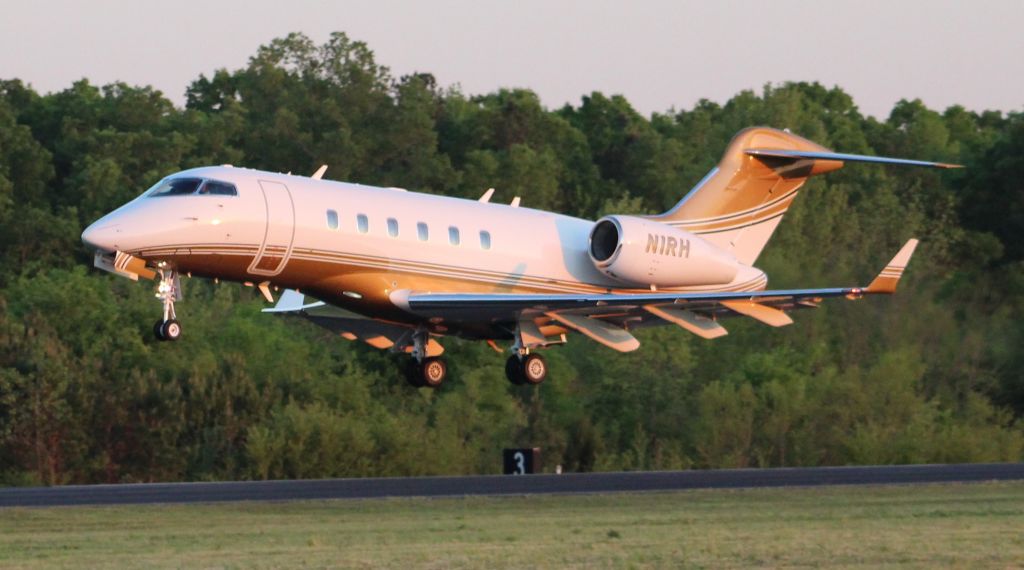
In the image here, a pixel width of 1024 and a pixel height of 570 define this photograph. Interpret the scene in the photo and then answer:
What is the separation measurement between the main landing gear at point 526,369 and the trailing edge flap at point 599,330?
0.73 m

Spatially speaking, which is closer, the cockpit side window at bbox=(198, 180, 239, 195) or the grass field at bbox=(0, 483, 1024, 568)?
the grass field at bbox=(0, 483, 1024, 568)

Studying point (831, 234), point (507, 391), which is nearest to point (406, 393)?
point (507, 391)

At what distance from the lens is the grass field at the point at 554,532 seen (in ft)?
58.7

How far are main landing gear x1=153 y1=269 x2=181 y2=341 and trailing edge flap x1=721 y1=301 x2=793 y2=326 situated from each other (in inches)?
307

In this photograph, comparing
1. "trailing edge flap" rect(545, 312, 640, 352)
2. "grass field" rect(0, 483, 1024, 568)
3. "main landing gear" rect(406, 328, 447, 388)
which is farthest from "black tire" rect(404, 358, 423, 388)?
"grass field" rect(0, 483, 1024, 568)

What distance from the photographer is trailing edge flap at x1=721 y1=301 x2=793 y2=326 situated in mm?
27172

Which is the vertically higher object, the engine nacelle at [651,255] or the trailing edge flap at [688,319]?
the engine nacelle at [651,255]

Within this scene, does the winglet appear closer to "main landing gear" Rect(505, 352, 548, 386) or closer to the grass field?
the grass field

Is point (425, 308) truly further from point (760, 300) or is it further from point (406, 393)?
point (406, 393)

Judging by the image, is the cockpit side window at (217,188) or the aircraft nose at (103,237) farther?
the cockpit side window at (217,188)

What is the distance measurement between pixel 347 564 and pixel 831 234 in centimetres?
4073

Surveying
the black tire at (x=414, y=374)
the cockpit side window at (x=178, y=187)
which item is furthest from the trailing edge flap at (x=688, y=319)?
the cockpit side window at (x=178, y=187)

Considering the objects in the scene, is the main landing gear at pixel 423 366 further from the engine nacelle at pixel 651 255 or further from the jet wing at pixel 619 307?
the engine nacelle at pixel 651 255

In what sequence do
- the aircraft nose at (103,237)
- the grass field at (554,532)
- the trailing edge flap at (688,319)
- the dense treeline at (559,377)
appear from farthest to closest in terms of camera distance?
1. the dense treeline at (559,377)
2. the trailing edge flap at (688,319)
3. the aircraft nose at (103,237)
4. the grass field at (554,532)
